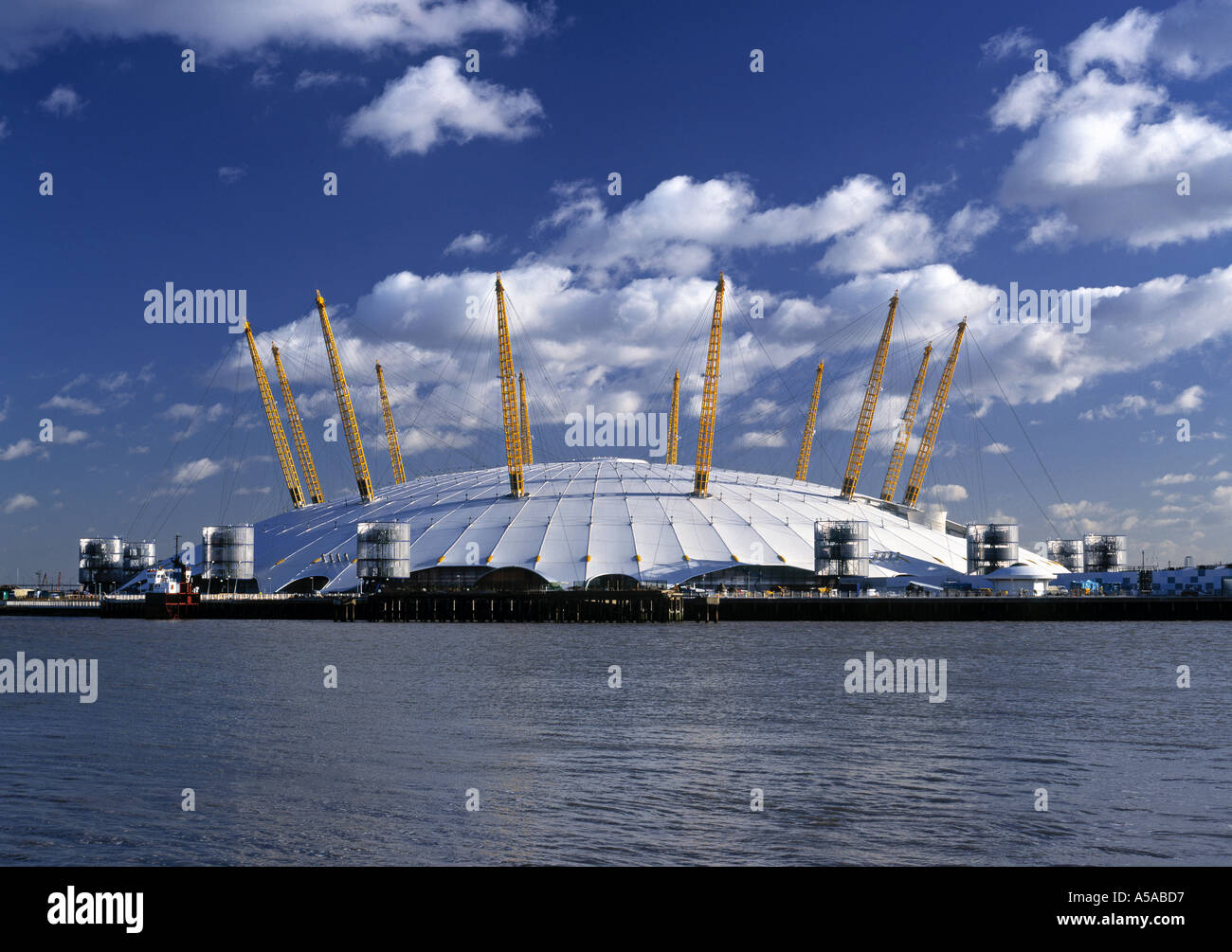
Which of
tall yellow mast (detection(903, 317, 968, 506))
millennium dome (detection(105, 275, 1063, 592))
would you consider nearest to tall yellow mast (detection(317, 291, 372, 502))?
millennium dome (detection(105, 275, 1063, 592))

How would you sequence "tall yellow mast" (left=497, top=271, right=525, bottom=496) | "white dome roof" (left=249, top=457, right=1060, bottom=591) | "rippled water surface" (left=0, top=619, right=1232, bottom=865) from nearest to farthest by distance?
"rippled water surface" (left=0, top=619, right=1232, bottom=865) < "white dome roof" (left=249, top=457, right=1060, bottom=591) < "tall yellow mast" (left=497, top=271, right=525, bottom=496)

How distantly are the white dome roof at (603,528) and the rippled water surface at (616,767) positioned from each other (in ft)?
184

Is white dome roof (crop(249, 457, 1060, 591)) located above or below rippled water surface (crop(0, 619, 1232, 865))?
above

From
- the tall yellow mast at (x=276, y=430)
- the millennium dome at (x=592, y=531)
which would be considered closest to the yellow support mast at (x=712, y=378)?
the millennium dome at (x=592, y=531)

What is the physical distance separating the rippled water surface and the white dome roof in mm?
56051

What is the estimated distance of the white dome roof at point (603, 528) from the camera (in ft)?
388

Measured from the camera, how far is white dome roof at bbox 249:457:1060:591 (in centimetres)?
11812

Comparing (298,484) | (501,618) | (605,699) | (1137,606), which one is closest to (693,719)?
(605,699)

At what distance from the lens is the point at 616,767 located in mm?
28297

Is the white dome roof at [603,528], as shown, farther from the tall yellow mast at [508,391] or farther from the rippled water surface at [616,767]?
the rippled water surface at [616,767]

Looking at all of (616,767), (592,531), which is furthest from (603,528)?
(616,767)

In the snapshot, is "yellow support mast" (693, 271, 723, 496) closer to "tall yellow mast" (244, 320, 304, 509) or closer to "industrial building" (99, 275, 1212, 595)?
"industrial building" (99, 275, 1212, 595)

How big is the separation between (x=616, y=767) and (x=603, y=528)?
9385 cm

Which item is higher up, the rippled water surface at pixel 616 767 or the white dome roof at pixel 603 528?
the white dome roof at pixel 603 528
